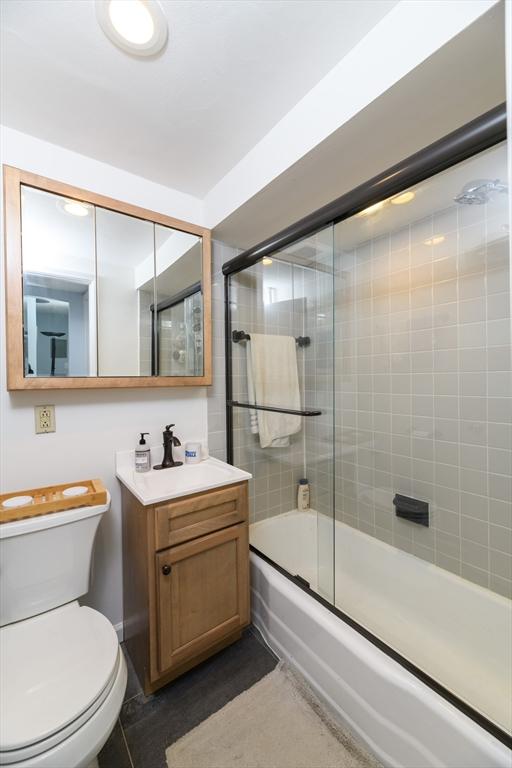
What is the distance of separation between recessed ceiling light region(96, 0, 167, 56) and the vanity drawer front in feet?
5.20

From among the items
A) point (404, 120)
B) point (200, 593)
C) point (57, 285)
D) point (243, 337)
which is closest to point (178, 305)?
point (243, 337)

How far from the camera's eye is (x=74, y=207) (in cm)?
139

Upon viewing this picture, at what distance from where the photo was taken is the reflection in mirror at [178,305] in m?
1.64

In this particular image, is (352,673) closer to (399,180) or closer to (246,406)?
(246,406)

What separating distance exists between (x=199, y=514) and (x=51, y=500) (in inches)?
22.3

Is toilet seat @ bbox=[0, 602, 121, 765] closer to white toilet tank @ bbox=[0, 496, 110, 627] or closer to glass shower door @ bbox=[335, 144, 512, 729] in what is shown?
white toilet tank @ bbox=[0, 496, 110, 627]

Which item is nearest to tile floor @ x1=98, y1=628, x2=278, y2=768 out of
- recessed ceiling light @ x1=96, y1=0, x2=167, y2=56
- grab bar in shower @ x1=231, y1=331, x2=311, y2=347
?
grab bar in shower @ x1=231, y1=331, x2=311, y2=347

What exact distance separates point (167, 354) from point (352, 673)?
1553mm

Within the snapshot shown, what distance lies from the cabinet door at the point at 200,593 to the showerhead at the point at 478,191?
1760mm

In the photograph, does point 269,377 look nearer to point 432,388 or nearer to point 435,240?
point 432,388

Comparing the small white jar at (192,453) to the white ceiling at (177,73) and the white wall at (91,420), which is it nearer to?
the white wall at (91,420)

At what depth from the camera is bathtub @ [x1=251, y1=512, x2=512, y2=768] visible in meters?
0.91

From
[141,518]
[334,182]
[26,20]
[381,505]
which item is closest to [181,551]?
[141,518]

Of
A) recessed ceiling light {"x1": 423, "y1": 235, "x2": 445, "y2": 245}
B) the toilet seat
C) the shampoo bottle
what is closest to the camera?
the toilet seat
